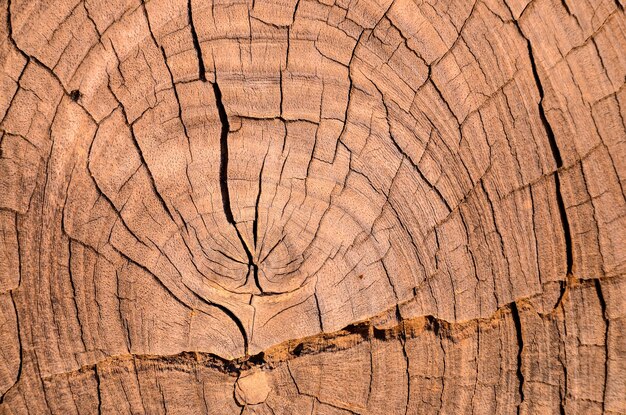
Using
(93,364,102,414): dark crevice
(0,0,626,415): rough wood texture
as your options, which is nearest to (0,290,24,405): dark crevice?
(0,0,626,415): rough wood texture

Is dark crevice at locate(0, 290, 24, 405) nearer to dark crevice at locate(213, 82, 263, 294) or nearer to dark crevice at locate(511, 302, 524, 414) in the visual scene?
dark crevice at locate(213, 82, 263, 294)

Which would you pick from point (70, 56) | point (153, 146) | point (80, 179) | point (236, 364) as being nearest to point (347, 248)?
point (236, 364)

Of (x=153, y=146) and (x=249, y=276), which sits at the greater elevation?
(x=153, y=146)

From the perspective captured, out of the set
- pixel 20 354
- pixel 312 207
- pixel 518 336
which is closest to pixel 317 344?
pixel 312 207

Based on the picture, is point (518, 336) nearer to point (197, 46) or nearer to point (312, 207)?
point (312, 207)

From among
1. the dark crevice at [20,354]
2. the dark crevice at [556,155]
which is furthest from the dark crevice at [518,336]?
the dark crevice at [20,354]

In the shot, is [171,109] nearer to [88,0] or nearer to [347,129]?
[88,0]

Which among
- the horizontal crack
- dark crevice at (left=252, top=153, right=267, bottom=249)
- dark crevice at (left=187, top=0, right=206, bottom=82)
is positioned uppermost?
Result: dark crevice at (left=187, top=0, right=206, bottom=82)

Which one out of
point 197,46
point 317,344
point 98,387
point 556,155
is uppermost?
point 197,46
